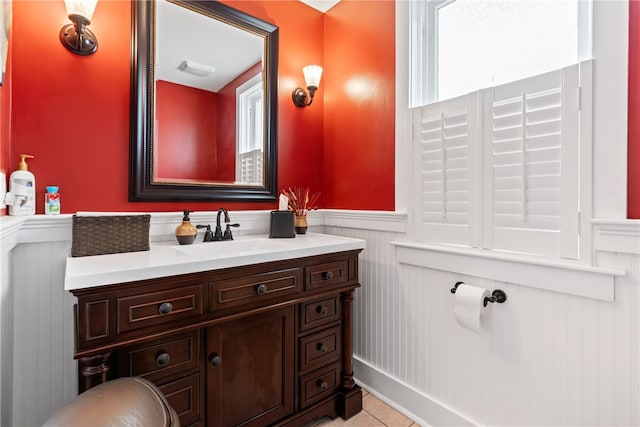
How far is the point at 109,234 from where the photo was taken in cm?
135

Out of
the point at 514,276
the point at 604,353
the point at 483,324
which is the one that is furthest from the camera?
the point at 483,324

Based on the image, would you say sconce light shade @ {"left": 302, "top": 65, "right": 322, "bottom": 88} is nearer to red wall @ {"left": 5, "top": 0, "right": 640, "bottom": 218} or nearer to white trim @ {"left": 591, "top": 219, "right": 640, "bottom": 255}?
red wall @ {"left": 5, "top": 0, "right": 640, "bottom": 218}

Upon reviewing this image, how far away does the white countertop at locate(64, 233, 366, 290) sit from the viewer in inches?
39.6

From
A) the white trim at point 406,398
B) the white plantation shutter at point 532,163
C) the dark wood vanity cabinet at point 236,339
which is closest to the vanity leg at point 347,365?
the dark wood vanity cabinet at point 236,339

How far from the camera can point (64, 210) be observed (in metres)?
1.42

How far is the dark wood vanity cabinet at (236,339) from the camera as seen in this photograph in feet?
3.43

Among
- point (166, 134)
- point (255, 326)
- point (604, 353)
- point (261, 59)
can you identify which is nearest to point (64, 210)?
point (166, 134)

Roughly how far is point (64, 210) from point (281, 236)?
1.03 m

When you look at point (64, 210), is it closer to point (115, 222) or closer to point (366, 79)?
point (115, 222)

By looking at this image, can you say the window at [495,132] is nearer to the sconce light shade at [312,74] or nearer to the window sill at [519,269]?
the window sill at [519,269]

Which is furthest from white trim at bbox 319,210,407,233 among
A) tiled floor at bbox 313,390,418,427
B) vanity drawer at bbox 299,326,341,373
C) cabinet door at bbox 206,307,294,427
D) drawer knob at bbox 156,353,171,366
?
drawer knob at bbox 156,353,171,366

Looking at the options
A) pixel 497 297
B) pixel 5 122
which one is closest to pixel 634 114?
pixel 497 297

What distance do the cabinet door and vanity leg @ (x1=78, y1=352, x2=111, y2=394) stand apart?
0.35 m

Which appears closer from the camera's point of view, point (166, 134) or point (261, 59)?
point (166, 134)
